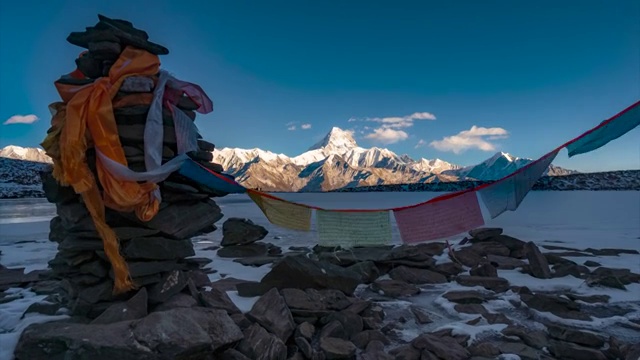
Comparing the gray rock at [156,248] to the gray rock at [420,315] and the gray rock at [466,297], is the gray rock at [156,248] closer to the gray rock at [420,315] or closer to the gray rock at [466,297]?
the gray rock at [420,315]

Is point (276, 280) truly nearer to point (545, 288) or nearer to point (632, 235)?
point (545, 288)

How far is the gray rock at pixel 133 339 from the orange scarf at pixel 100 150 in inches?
68.3

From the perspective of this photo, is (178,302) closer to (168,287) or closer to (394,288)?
(168,287)

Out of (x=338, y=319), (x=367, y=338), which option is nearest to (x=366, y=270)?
(x=338, y=319)

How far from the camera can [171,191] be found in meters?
7.30

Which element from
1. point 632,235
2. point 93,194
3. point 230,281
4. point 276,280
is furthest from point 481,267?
point 632,235

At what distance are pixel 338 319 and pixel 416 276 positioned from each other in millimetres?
4711

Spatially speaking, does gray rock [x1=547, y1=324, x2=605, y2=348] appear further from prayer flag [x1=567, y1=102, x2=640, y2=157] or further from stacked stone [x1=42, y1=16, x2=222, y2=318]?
stacked stone [x1=42, y1=16, x2=222, y2=318]

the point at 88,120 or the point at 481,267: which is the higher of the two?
the point at 88,120

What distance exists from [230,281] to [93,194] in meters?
4.88

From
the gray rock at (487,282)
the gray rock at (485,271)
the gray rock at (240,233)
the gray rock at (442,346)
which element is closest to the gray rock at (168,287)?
the gray rock at (442,346)

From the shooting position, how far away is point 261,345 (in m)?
5.71

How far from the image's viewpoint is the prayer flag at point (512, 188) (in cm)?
788

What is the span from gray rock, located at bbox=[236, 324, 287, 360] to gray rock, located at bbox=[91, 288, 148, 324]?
194cm
